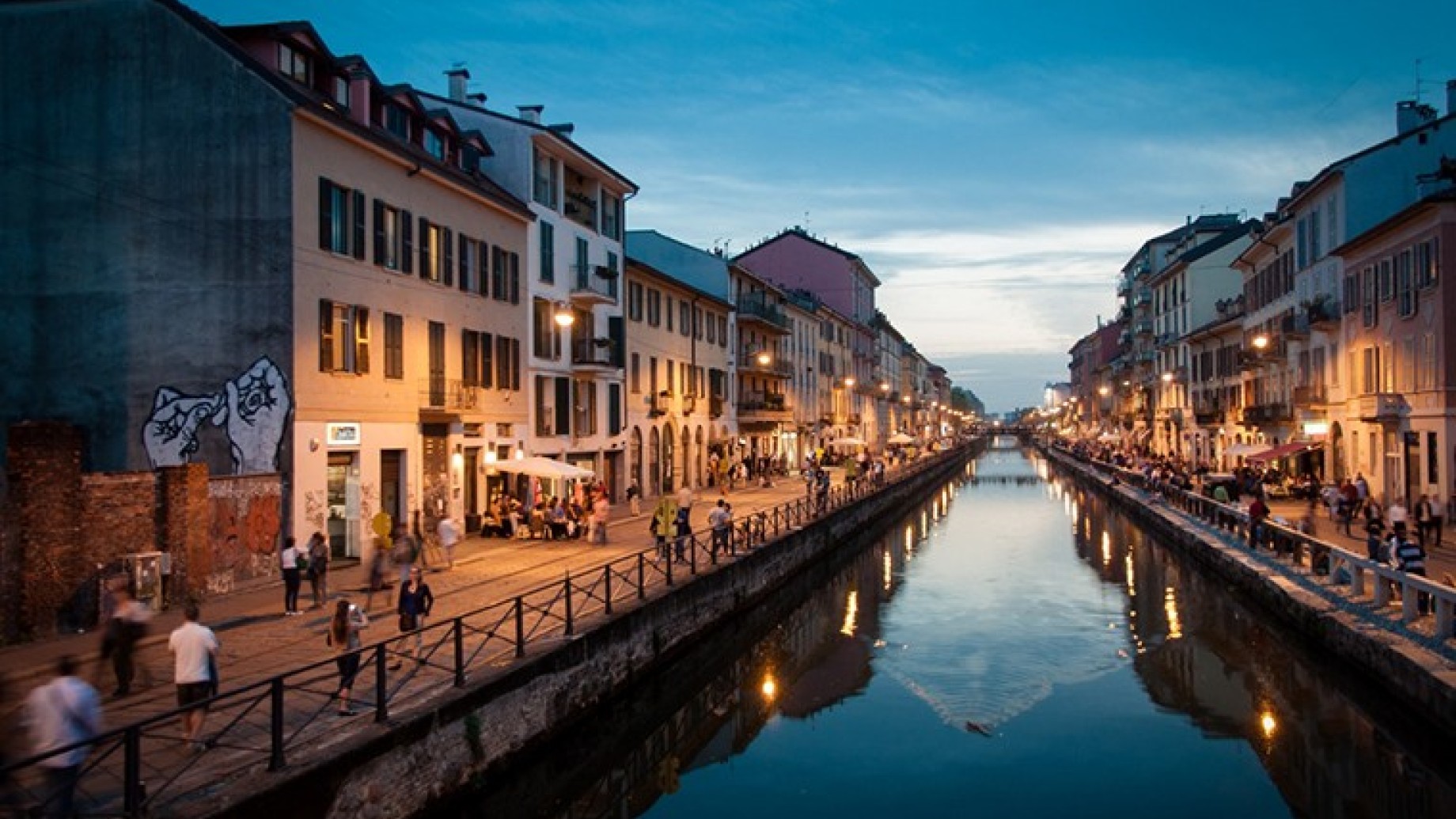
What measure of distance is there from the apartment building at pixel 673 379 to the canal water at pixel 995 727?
58.7 ft

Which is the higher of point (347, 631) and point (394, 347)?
point (394, 347)

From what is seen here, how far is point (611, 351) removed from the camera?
Answer: 41906 millimetres

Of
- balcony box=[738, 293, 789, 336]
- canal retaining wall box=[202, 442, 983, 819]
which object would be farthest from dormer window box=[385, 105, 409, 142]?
balcony box=[738, 293, 789, 336]

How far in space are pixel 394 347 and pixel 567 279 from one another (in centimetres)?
1196

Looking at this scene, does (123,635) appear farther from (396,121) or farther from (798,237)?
(798,237)

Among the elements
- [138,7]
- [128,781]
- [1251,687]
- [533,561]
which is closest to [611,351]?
[533,561]

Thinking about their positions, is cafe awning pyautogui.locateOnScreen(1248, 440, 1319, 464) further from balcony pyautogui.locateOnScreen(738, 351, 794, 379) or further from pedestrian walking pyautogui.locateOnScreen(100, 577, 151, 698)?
pedestrian walking pyautogui.locateOnScreen(100, 577, 151, 698)

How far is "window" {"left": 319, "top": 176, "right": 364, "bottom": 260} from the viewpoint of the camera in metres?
24.9

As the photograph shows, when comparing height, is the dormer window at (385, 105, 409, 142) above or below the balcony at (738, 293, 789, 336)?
above

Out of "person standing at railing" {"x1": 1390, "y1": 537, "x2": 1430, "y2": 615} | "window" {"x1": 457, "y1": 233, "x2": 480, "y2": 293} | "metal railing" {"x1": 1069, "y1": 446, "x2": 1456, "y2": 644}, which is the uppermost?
"window" {"x1": 457, "y1": 233, "x2": 480, "y2": 293}

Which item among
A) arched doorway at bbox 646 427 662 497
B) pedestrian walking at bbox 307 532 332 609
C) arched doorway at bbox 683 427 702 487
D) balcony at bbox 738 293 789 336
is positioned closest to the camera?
pedestrian walking at bbox 307 532 332 609

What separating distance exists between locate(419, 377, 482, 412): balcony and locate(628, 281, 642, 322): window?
14.3 metres

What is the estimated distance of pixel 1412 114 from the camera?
47.5 meters

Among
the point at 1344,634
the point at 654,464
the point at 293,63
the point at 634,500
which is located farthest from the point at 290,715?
the point at 654,464
